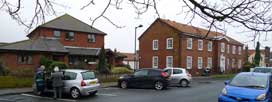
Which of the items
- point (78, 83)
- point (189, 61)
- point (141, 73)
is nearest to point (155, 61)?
point (189, 61)

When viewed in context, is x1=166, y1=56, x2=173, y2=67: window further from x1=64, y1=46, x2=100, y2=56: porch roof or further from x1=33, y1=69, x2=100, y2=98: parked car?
x1=33, y1=69, x2=100, y2=98: parked car

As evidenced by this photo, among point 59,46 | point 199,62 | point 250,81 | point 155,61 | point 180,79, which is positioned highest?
point 59,46

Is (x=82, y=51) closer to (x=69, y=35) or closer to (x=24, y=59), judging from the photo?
(x=69, y=35)

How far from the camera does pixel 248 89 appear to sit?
53.7 ft

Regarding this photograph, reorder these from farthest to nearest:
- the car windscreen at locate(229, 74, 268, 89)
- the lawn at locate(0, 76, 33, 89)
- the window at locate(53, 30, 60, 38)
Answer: the window at locate(53, 30, 60, 38)
the lawn at locate(0, 76, 33, 89)
the car windscreen at locate(229, 74, 268, 89)

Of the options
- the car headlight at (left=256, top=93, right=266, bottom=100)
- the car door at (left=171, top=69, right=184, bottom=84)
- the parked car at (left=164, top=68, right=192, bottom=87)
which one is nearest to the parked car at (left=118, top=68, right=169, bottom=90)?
the parked car at (left=164, top=68, right=192, bottom=87)

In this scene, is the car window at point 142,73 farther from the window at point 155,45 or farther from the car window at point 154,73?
the window at point 155,45

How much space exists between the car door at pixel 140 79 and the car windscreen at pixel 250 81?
12598 millimetres

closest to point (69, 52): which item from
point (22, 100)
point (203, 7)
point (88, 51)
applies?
point (88, 51)

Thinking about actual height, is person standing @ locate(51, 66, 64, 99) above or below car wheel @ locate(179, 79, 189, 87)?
above

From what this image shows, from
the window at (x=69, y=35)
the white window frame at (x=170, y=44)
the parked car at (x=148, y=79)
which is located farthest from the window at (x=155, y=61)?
the parked car at (x=148, y=79)

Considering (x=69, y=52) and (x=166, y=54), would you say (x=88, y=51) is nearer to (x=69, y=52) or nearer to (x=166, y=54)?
(x=69, y=52)

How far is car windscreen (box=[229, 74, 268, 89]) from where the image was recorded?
55.3 ft

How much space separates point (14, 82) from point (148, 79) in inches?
347
